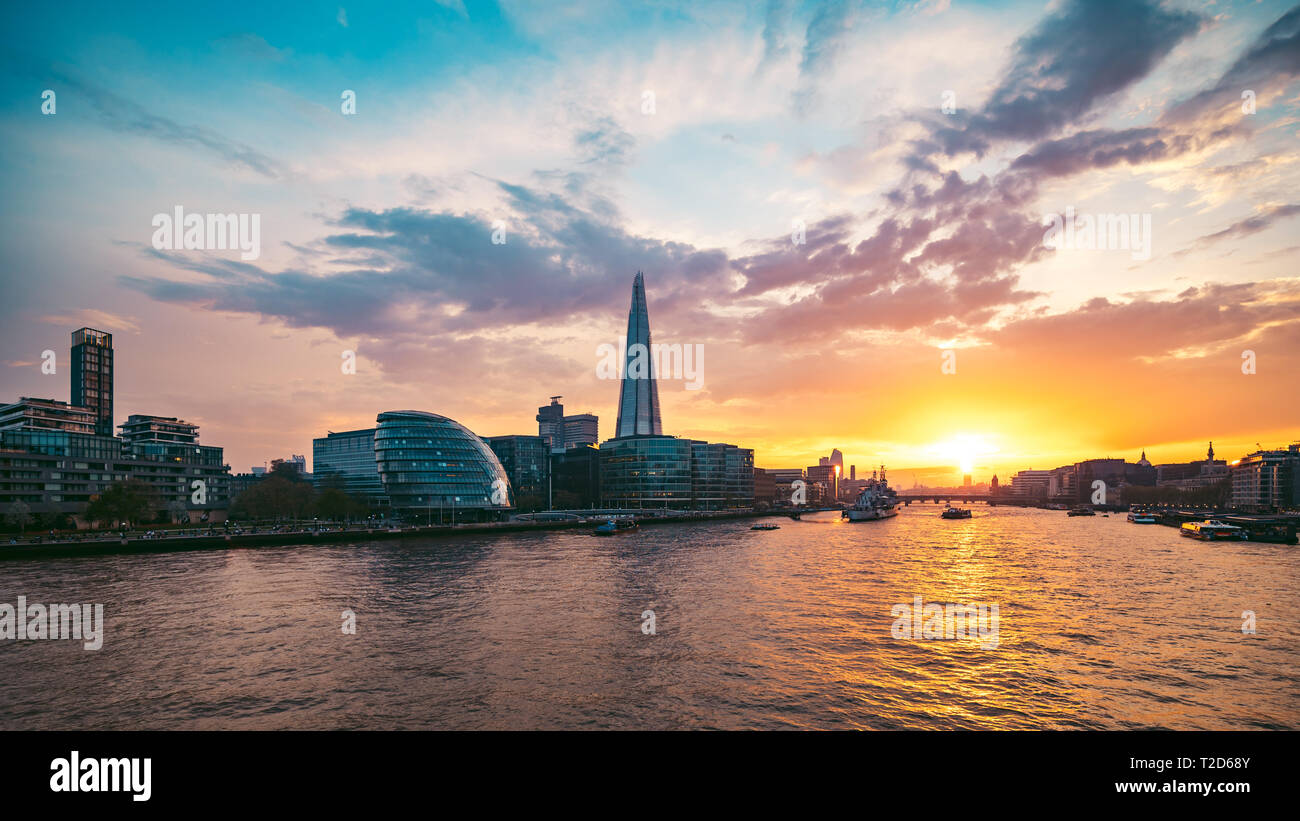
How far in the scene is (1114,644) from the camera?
32.1 m

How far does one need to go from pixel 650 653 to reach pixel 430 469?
117976 millimetres

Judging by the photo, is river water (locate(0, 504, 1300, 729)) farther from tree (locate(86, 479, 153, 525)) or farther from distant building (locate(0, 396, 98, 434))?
distant building (locate(0, 396, 98, 434))

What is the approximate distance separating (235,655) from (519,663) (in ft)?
45.7

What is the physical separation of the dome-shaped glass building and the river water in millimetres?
76199

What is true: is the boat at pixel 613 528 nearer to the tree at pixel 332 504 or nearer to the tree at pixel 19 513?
the tree at pixel 332 504

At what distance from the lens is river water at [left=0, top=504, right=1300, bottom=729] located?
22.4 m

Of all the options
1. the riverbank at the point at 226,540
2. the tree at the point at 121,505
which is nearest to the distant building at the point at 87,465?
the tree at the point at 121,505

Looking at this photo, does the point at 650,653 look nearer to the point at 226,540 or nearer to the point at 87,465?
the point at 226,540

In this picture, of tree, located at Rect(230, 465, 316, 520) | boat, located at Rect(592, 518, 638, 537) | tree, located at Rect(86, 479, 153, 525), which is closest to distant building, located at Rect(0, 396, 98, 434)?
tree, located at Rect(230, 465, 316, 520)

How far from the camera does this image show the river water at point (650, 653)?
73.5ft

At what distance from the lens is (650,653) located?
96.9 ft

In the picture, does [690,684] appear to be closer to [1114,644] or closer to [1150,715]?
[1150,715]

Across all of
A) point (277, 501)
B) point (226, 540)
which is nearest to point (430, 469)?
point (277, 501)
